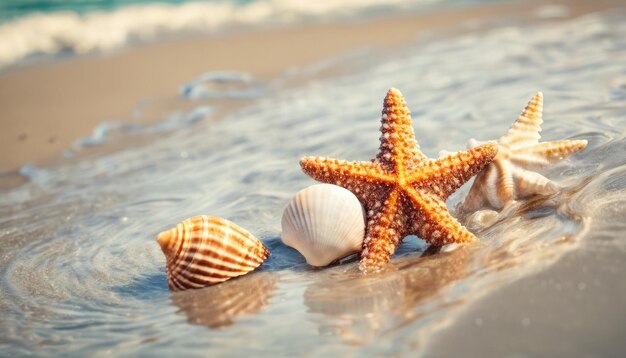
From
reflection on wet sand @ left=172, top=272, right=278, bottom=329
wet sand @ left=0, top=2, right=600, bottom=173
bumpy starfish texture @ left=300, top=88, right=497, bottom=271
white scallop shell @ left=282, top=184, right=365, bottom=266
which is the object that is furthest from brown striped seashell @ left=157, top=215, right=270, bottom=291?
wet sand @ left=0, top=2, right=600, bottom=173

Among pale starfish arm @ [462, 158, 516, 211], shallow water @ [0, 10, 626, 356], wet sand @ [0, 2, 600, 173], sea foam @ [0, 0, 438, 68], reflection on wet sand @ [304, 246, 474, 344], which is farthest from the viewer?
sea foam @ [0, 0, 438, 68]

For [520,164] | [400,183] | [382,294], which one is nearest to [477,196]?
[520,164]

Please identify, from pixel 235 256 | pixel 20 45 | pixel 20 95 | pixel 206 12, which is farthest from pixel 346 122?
pixel 206 12

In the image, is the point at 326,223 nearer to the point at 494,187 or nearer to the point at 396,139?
the point at 396,139

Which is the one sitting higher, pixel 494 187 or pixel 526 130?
pixel 526 130

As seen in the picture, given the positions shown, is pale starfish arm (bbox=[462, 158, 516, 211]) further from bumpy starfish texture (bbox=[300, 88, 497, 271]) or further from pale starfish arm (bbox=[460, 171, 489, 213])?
bumpy starfish texture (bbox=[300, 88, 497, 271])

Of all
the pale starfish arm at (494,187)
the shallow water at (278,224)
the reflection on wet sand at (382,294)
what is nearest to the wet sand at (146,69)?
the shallow water at (278,224)
